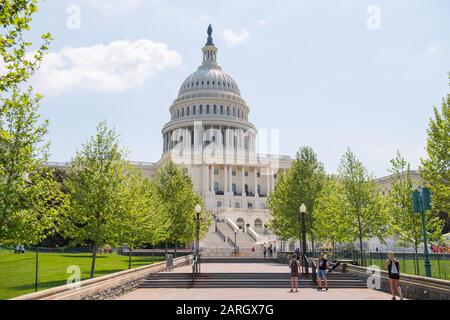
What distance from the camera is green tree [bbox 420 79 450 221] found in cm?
2205

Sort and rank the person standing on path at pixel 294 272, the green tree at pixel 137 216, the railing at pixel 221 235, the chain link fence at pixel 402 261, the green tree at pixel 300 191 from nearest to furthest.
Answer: the person standing on path at pixel 294 272
the green tree at pixel 137 216
the chain link fence at pixel 402 261
the green tree at pixel 300 191
the railing at pixel 221 235

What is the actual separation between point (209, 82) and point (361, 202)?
115 m

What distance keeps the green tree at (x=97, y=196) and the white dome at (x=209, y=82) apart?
11834 centimetres

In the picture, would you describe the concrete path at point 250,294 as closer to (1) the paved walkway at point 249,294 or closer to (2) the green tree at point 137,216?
→ (1) the paved walkway at point 249,294

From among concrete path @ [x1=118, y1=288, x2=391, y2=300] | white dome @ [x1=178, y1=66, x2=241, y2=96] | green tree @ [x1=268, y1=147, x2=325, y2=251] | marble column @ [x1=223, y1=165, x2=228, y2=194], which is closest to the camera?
concrete path @ [x1=118, y1=288, x2=391, y2=300]

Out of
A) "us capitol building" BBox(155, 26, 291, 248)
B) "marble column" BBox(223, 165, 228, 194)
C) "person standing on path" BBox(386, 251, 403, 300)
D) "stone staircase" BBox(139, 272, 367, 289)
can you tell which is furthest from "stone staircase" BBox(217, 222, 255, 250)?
"person standing on path" BBox(386, 251, 403, 300)

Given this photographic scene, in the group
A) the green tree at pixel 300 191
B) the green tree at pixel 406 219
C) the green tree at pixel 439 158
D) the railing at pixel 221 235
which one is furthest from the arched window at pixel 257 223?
the green tree at pixel 439 158

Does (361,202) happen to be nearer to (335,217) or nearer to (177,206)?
(335,217)

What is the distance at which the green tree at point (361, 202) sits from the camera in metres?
34.0

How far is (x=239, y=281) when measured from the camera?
24016 millimetres

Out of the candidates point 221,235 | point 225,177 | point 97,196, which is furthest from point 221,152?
point 97,196

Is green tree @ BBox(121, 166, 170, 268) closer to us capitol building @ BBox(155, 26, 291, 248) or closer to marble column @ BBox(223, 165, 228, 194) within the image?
us capitol building @ BBox(155, 26, 291, 248)

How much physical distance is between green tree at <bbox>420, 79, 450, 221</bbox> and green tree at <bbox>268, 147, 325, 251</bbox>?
20134 mm
